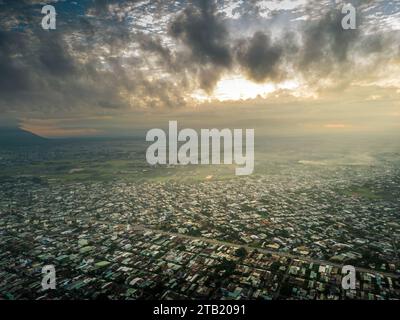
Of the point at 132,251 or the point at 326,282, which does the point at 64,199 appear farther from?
the point at 326,282

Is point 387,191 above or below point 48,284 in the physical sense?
above

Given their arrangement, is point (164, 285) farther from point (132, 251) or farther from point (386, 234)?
point (386, 234)

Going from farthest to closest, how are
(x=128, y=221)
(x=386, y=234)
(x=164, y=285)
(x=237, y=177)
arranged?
(x=237, y=177), (x=128, y=221), (x=386, y=234), (x=164, y=285)

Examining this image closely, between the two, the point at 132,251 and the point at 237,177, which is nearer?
the point at 132,251
